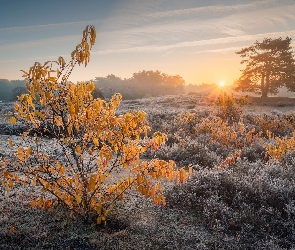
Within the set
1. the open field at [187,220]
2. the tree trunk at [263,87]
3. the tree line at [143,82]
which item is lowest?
the open field at [187,220]

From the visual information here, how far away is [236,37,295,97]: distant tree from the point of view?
3738 cm

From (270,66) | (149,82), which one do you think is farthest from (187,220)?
(149,82)

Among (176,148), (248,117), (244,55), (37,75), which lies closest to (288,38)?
(244,55)

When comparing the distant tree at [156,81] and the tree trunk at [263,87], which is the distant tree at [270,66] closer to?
the tree trunk at [263,87]

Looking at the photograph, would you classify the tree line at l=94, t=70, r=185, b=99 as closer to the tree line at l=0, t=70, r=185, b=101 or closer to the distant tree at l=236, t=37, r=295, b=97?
the tree line at l=0, t=70, r=185, b=101

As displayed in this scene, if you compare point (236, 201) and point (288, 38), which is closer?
point (236, 201)

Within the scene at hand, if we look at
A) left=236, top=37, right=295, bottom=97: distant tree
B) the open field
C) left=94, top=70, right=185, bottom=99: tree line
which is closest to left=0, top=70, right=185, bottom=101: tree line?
left=94, top=70, right=185, bottom=99: tree line

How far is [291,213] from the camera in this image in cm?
494

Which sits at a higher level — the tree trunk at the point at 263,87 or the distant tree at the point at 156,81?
the distant tree at the point at 156,81

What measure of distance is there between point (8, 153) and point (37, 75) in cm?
714

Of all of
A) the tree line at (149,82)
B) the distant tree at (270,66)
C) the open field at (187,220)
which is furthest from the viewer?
the tree line at (149,82)

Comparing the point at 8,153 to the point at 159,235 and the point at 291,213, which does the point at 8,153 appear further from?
the point at 291,213

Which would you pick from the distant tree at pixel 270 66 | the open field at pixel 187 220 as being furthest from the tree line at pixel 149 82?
the open field at pixel 187 220

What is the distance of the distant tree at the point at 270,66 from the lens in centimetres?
3738
